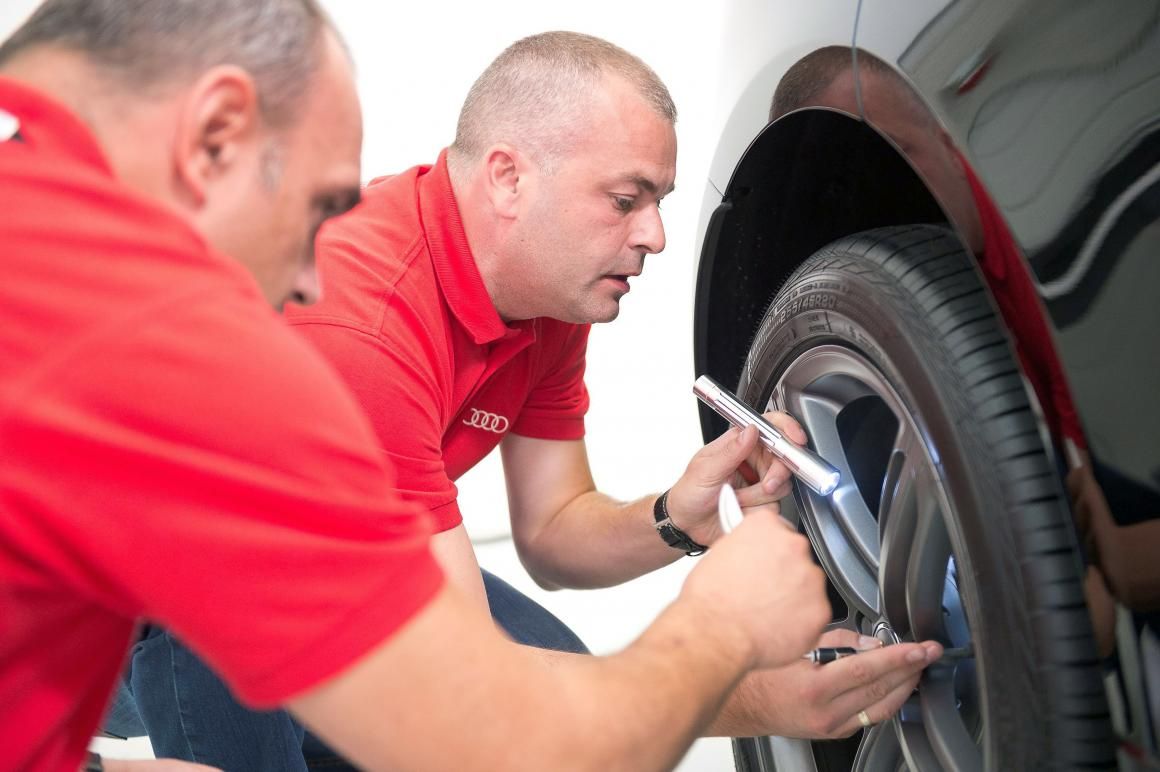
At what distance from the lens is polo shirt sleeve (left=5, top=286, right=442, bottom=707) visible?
562mm

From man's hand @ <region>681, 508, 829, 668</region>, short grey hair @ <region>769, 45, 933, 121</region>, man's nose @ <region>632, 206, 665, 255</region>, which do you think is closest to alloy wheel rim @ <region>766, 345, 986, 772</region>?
man's hand @ <region>681, 508, 829, 668</region>

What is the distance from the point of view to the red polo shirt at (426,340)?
128 centimetres

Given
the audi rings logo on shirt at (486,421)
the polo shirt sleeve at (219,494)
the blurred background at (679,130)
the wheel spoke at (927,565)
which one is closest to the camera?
the polo shirt sleeve at (219,494)

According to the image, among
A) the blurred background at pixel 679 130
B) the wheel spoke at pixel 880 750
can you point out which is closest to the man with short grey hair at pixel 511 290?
the wheel spoke at pixel 880 750

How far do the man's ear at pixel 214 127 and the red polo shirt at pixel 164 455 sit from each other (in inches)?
2.2

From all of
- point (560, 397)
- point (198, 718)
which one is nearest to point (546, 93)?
point (560, 397)

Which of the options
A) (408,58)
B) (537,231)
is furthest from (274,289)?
(408,58)

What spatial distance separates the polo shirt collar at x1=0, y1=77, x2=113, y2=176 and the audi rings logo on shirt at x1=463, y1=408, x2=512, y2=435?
0.93 metres

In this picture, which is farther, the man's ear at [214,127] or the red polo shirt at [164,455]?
the man's ear at [214,127]

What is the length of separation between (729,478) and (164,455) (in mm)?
877

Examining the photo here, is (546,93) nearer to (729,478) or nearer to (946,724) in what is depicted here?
(729,478)

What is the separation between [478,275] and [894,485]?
2.07ft

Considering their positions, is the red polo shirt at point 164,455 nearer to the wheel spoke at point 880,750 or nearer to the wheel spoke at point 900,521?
the wheel spoke at point 900,521

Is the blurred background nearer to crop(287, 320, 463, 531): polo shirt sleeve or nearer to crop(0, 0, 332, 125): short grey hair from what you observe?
crop(287, 320, 463, 531): polo shirt sleeve
